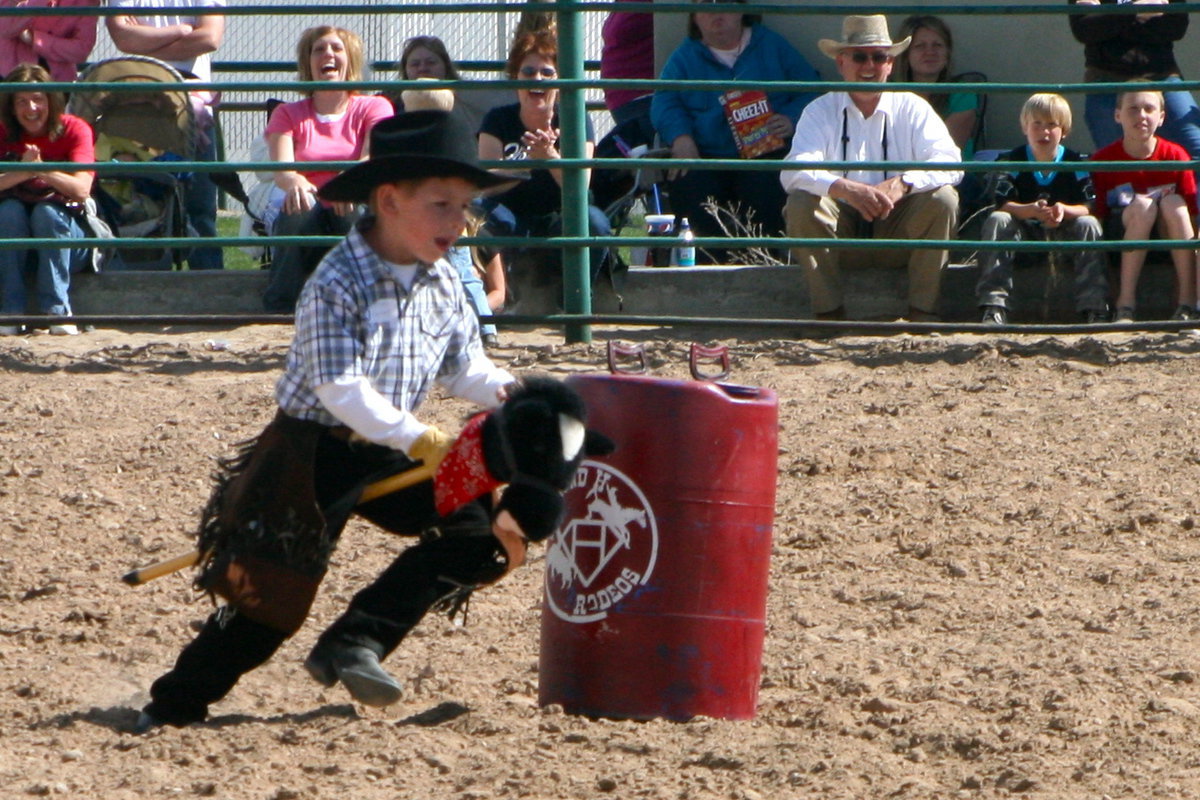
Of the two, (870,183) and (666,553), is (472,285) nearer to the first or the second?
(870,183)

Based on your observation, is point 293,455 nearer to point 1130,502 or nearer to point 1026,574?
point 1026,574

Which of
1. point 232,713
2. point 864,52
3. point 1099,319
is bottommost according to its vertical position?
point 232,713

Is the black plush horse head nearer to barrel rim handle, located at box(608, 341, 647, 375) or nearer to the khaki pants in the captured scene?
barrel rim handle, located at box(608, 341, 647, 375)

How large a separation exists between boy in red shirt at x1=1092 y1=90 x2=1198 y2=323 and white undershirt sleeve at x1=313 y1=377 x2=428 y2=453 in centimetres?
439

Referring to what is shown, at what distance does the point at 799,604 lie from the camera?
4.70 meters

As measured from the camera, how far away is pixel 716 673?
3.72 m

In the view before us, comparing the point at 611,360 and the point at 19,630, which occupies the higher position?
the point at 611,360

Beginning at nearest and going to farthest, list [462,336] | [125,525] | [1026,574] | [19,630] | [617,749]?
[617,749], [462,336], [19,630], [1026,574], [125,525]

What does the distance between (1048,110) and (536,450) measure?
4455 millimetres

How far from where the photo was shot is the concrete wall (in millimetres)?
8328

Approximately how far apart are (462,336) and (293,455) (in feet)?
1.42

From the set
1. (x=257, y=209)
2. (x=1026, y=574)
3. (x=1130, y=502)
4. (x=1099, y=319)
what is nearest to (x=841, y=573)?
(x=1026, y=574)

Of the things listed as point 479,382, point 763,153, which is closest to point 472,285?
point 763,153

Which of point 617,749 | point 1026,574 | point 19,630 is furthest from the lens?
point 1026,574
